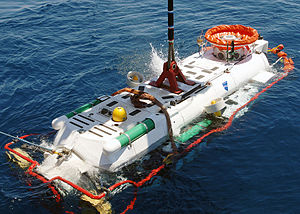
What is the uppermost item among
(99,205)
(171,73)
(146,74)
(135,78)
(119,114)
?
(171,73)

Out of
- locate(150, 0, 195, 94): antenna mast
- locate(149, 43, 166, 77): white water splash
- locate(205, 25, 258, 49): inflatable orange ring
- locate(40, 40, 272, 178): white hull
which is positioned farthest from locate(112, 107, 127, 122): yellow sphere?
locate(205, 25, 258, 49): inflatable orange ring

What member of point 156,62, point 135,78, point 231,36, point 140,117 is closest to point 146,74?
point 156,62

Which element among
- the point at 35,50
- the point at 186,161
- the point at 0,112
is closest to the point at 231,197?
the point at 186,161

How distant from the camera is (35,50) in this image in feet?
97.7

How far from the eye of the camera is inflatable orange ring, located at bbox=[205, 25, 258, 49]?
22875mm

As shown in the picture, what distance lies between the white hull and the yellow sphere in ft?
0.71

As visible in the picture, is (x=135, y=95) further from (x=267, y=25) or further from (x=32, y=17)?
(x=32, y=17)

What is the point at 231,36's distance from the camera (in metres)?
24.5

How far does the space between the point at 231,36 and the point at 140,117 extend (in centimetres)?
1140

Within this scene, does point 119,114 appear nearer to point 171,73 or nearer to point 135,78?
point 135,78

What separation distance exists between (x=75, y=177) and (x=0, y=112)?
9864 mm

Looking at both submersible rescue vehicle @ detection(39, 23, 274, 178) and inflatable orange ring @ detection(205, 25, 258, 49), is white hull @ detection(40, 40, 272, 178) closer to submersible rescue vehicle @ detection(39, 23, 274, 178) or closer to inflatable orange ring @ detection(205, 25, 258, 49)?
submersible rescue vehicle @ detection(39, 23, 274, 178)

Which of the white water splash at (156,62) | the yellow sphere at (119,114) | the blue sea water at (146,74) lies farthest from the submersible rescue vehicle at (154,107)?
the white water splash at (156,62)

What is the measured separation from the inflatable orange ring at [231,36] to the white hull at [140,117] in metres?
1.41
